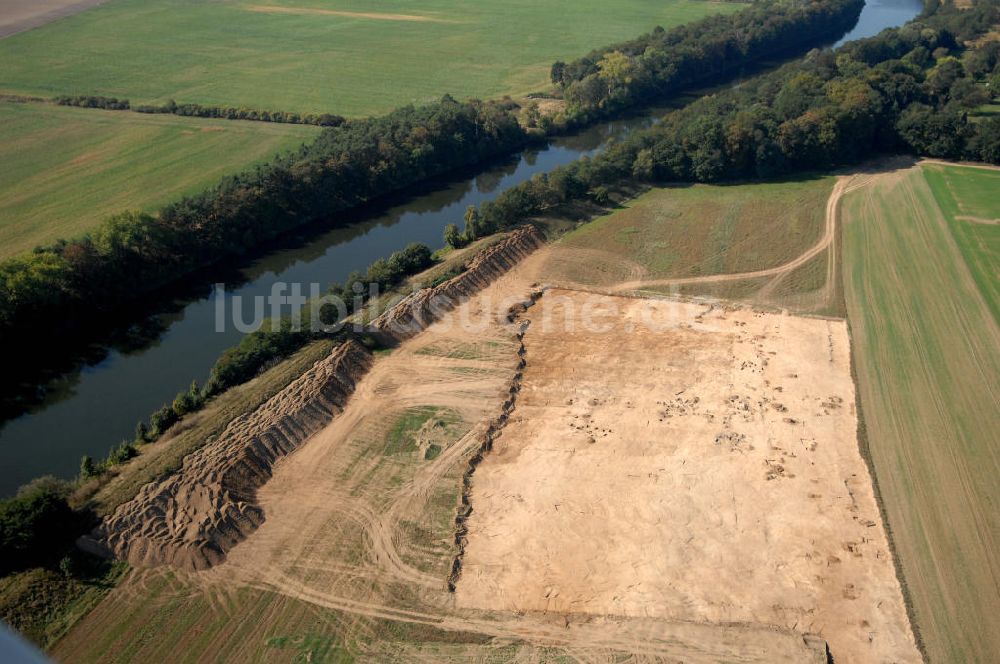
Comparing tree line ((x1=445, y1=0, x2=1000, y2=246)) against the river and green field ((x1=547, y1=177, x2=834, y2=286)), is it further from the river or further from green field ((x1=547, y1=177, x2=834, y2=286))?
the river

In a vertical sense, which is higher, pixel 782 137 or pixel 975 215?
pixel 782 137

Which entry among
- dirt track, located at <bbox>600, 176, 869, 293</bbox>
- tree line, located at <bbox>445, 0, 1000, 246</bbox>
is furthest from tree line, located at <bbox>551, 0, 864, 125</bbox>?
dirt track, located at <bbox>600, 176, 869, 293</bbox>

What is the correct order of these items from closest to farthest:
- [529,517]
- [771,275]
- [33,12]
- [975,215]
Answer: [529,517] < [771,275] < [975,215] < [33,12]

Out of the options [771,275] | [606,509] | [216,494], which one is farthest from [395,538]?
[771,275]

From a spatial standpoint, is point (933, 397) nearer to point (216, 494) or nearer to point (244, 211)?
point (216, 494)

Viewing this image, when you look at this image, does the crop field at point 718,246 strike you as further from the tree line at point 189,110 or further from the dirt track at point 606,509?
the tree line at point 189,110

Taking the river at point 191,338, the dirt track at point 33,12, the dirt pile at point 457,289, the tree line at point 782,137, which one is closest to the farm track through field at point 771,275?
the dirt pile at point 457,289

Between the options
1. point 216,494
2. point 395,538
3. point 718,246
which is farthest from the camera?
point 718,246
